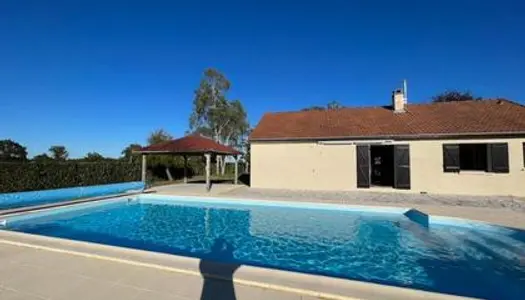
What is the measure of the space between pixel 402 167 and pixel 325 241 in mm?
8571

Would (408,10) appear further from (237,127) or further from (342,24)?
(237,127)

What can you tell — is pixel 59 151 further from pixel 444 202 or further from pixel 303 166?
pixel 444 202

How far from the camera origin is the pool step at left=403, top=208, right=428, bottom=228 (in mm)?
8688

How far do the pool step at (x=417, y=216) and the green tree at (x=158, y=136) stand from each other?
30.0 metres

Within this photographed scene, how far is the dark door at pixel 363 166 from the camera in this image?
14.8 meters

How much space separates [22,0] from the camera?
10375 millimetres

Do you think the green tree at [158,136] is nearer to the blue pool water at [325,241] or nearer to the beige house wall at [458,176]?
the blue pool water at [325,241]

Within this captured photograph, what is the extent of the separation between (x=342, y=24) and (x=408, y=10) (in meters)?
3.25

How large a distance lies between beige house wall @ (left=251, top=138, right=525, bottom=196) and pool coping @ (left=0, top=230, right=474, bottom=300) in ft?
38.5

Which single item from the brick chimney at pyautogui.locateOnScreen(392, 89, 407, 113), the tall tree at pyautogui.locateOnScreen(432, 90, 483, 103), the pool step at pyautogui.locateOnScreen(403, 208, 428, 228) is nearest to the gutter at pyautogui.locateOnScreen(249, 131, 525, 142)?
the brick chimney at pyautogui.locateOnScreen(392, 89, 407, 113)

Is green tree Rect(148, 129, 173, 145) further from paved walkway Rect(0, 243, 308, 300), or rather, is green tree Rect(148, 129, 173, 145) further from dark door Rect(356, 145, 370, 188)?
paved walkway Rect(0, 243, 308, 300)

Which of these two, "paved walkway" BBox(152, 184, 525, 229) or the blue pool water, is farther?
"paved walkway" BBox(152, 184, 525, 229)

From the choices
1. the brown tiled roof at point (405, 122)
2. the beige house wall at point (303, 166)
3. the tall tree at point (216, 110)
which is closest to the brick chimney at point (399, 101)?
the brown tiled roof at point (405, 122)

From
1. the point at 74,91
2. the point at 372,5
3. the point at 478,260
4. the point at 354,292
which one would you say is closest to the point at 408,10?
the point at 372,5
